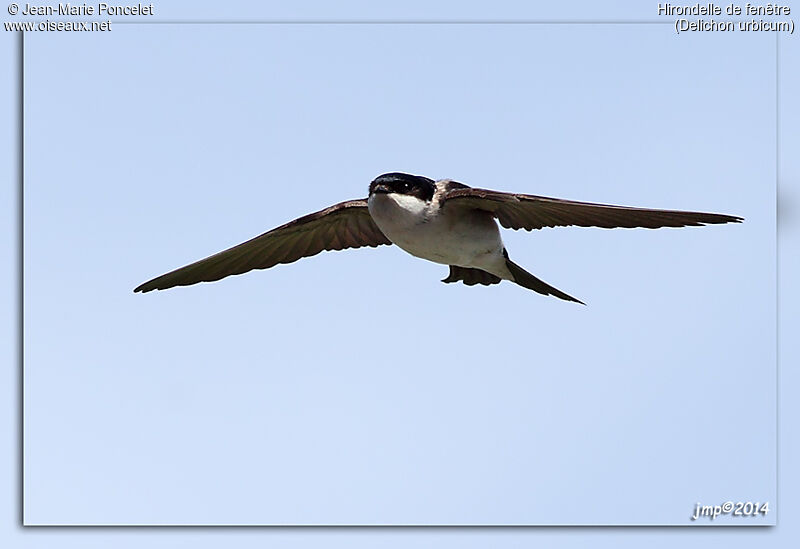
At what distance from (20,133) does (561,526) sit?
4692 millimetres

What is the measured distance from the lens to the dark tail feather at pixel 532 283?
26.3 ft

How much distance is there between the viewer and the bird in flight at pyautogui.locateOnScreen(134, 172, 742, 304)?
22.5ft

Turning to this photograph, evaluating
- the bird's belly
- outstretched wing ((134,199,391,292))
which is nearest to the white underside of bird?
the bird's belly

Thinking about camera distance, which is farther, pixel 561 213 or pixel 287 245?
pixel 287 245

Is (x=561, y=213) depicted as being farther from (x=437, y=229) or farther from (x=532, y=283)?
(x=532, y=283)

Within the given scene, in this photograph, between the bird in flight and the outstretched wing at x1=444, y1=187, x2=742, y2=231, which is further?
the bird in flight

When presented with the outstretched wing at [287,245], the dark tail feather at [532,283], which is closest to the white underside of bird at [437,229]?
the dark tail feather at [532,283]

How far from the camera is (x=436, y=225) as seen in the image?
23.8 feet

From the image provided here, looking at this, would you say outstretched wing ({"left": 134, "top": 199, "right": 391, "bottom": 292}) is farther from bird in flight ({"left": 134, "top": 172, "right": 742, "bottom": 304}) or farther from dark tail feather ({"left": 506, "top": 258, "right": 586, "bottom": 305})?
dark tail feather ({"left": 506, "top": 258, "right": 586, "bottom": 305})

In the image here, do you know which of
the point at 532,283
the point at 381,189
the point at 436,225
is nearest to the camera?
the point at 381,189

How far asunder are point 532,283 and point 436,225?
3.91ft

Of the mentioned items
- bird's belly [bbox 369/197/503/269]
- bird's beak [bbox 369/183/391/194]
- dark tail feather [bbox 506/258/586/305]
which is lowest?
dark tail feather [bbox 506/258/586/305]

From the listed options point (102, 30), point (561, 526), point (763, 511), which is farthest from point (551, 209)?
point (102, 30)

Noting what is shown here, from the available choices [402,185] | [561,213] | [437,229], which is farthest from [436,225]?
[561,213]
